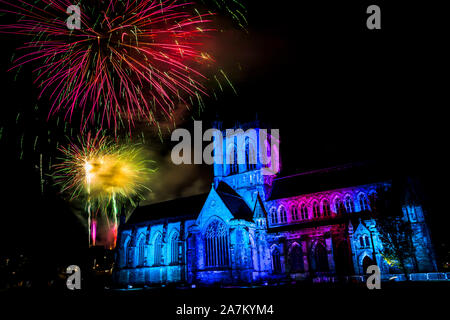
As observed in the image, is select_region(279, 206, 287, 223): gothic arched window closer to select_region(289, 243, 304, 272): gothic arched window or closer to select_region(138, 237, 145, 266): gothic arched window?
select_region(289, 243, 304, 272): gothic arched window

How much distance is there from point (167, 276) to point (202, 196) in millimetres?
15065

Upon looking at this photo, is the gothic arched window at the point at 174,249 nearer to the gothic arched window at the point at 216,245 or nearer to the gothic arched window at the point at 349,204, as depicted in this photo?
the gothic arched window at the point at 216,245

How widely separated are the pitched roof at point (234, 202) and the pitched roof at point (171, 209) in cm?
607

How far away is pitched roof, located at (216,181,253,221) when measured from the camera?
122 ft

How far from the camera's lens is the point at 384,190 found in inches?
1364

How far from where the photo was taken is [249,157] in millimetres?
44500

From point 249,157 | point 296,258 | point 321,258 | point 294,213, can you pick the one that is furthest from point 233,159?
point 321,258

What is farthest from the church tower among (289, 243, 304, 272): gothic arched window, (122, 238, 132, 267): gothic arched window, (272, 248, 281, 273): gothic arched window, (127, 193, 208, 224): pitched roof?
(122, 238, 132, 267): gothic arched window

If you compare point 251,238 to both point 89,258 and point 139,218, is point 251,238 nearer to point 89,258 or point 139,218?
point 89,258

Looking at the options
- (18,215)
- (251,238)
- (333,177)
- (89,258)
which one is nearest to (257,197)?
(251,238)

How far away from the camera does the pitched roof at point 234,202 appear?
3719 centimetres
